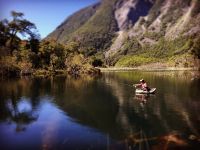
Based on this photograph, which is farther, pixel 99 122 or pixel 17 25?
pixel 17 25

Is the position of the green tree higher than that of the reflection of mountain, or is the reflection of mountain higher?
the green tree

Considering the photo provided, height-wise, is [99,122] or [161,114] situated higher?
[161,114]

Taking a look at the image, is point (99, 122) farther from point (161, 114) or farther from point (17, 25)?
point (17, 25)

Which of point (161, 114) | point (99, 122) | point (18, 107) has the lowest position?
point (99, 122)

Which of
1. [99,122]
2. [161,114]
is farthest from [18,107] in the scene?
[161,114]

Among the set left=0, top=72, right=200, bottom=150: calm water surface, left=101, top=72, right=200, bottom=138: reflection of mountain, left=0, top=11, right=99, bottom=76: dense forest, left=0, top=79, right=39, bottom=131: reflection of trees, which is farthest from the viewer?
left=0, top=11, right=99, bottom=76: dense forest

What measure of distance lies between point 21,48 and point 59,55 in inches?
644

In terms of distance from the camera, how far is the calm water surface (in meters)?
26.5

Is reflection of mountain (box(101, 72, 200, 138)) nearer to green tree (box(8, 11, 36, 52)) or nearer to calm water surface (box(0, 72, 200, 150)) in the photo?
calm water surface (box(0, 72, 200, 150))

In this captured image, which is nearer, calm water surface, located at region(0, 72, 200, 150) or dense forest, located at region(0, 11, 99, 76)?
calm water surface, located at region(0, 72, 200, 150)

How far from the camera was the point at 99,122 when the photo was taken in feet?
113

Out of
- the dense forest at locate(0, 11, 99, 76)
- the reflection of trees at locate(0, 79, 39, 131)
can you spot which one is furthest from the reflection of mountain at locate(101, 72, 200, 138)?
the dense forest at locate(0, 11, 99, 76)

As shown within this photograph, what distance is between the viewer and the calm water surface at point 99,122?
1045 inches

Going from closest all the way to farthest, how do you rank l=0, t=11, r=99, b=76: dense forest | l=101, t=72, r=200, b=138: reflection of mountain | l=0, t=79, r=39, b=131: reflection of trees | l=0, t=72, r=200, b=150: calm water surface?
l=0, t=72, r=200, b=150: calm water surface
l=101, t=72, r=200, b=138: reflection of mountain
l=0, t=79, r=39, b=131: reflection of trees
l=0, t=11, r=99, b=76: dense forest
